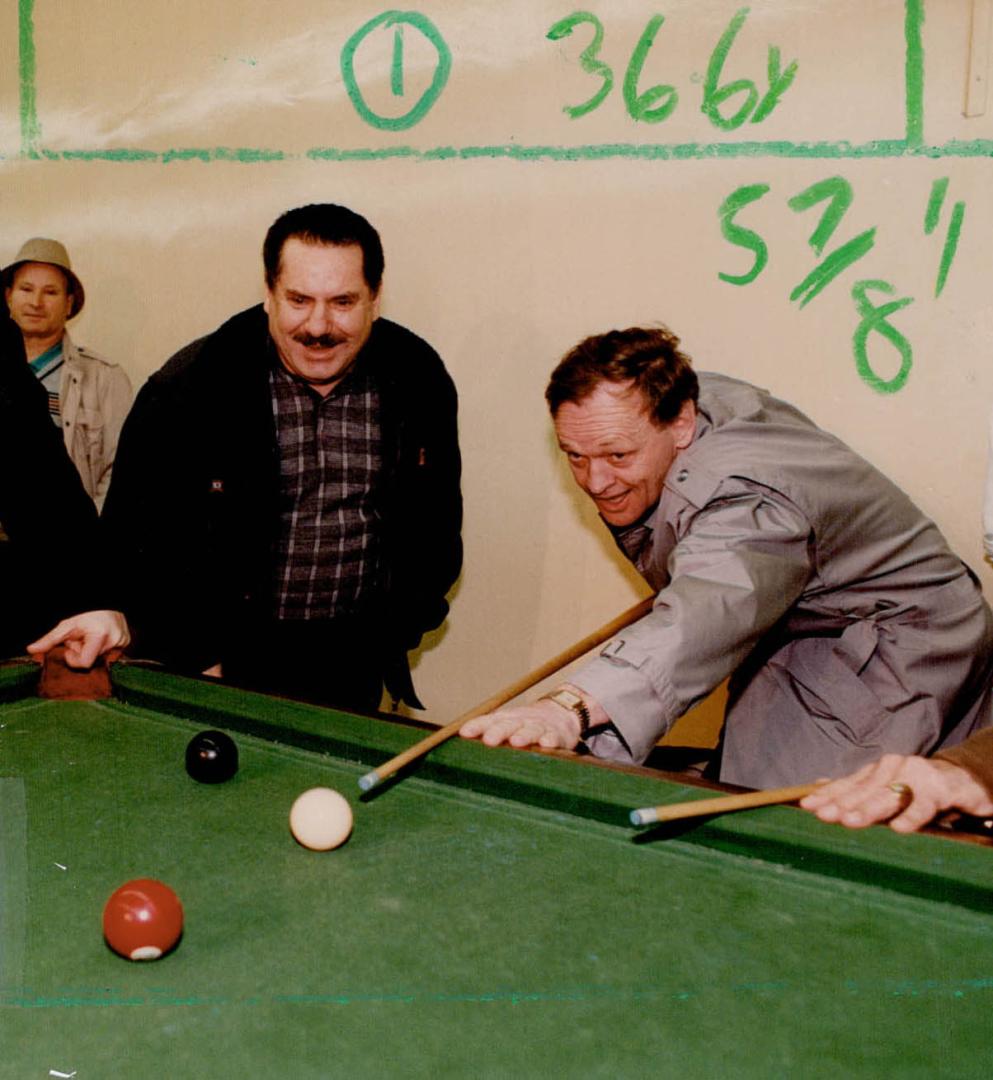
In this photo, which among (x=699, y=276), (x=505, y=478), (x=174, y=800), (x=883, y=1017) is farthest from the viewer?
(x=505, y=478)

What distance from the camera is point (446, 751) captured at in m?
1.48

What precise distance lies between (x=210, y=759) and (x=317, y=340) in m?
1.23

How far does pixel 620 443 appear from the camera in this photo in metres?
1.92

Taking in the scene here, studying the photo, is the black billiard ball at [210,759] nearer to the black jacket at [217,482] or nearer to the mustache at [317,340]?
the black jacket at [217,482]

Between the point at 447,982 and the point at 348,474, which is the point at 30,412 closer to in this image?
the point at 348,474

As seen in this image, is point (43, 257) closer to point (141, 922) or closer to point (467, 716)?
point (467, 716)

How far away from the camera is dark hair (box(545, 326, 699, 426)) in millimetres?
1912

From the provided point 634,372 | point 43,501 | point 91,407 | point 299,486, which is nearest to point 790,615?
point 634,372

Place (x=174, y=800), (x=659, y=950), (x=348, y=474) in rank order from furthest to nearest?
(x=348, y=474) < (x=174, y=800) < (x=659, y=950)

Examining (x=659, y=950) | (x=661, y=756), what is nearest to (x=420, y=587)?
(x=661, y=756)

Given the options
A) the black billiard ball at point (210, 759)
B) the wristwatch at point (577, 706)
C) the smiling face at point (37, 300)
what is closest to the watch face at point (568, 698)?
the wristwatch at point (577, 706)

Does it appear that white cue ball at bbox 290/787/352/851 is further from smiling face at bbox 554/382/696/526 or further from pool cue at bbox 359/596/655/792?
smiling face at bbox 554/382/696/526

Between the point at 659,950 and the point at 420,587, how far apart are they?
170 centimetres

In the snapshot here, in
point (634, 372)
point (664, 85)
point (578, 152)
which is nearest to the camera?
point (634, 372)
